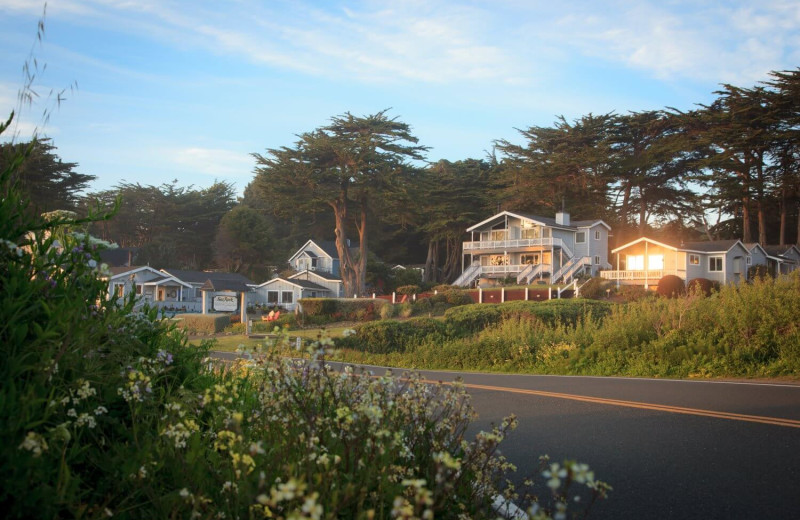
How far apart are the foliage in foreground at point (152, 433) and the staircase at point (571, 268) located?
53.7m

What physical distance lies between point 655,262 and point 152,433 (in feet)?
180

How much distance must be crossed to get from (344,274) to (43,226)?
183 feet

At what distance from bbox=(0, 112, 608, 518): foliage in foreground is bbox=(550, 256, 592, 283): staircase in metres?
53.7

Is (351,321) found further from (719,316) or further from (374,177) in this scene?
(719,316)

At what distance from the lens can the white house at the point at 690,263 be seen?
169ft

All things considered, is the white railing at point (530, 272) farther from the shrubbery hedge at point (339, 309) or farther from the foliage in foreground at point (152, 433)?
the foliage in foreground at point (152, 433)

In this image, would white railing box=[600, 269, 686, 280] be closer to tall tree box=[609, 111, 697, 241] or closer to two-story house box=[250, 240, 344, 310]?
tall tree box=[609, 111, 697, 241]

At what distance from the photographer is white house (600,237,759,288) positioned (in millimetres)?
51375

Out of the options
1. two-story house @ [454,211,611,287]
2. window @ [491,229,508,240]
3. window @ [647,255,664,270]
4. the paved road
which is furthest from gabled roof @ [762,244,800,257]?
the paved road

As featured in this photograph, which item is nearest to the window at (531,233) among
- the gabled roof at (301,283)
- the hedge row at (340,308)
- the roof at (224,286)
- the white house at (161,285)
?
the gabled roof at (301,283)

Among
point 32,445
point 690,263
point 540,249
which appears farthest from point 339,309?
point 32,445

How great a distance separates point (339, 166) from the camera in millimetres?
Result: 57562

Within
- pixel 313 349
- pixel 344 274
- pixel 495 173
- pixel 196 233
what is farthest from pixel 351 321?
pixel 196 233

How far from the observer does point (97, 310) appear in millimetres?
4480
